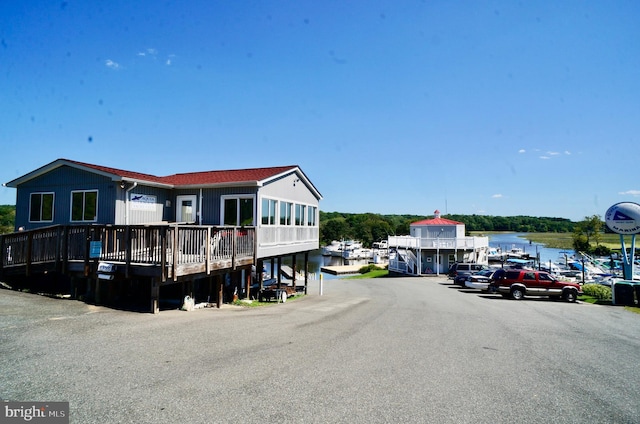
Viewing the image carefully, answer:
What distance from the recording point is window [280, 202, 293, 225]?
18.3m

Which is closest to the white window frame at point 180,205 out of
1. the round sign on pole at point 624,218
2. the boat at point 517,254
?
the round sign on pole at point 624,218

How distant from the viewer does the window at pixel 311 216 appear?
22516 millimetres

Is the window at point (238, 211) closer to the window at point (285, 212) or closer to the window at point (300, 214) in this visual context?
the window at point (285, 212)

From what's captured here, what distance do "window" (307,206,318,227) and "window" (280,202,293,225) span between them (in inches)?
120

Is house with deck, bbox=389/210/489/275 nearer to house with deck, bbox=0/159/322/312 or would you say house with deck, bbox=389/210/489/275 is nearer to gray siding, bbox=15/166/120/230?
house with deck, bbox=0/159/322/312

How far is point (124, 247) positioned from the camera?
11219 mm

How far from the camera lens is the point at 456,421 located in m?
5.02

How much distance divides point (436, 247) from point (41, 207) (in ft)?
106

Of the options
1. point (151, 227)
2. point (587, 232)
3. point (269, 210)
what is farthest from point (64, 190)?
point (587, 232)

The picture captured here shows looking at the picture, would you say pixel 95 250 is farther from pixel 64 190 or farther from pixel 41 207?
pixel 41 207

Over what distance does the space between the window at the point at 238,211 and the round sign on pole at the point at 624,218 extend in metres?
21.9

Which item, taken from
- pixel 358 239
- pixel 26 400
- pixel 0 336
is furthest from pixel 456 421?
pixel 358 239

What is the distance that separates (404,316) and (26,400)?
11039 millimetres

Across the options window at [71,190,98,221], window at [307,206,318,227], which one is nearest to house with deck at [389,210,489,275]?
window at [307,206,318,227]
